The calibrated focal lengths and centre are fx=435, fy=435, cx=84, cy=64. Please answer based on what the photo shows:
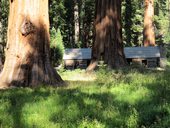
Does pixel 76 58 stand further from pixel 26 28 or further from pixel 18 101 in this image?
pixel 18 101

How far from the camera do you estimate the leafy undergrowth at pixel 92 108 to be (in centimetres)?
648

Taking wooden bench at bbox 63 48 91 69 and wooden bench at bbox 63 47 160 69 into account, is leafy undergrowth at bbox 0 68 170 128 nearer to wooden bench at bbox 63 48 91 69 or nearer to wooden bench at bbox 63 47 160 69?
wooden bench at bbox 63 47 160 69

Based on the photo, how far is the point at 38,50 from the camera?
40.7 feet

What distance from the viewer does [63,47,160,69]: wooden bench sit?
40.0m

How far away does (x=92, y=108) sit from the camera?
7.41 metres

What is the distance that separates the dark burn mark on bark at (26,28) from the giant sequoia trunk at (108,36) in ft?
20.1

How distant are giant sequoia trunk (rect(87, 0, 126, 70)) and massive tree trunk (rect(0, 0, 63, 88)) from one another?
576 centimetres

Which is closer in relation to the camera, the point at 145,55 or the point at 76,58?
the point at 145,55

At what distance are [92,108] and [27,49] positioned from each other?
5.26 metres

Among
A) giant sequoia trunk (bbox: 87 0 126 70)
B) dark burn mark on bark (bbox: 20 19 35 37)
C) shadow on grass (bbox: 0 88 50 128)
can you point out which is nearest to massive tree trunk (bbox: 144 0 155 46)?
giant sequoia trunk (bbox: 87 0 126 70)

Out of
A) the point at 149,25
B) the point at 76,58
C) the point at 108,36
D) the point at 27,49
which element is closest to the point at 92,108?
the point at 27,49

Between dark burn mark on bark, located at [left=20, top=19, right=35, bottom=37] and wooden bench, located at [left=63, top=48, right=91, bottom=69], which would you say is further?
wooden bench, located at [left=63, top=48, right=91, bottom=69]

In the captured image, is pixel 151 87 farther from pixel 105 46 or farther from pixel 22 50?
pixel 105 46

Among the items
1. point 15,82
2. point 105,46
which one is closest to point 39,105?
point 15,82
